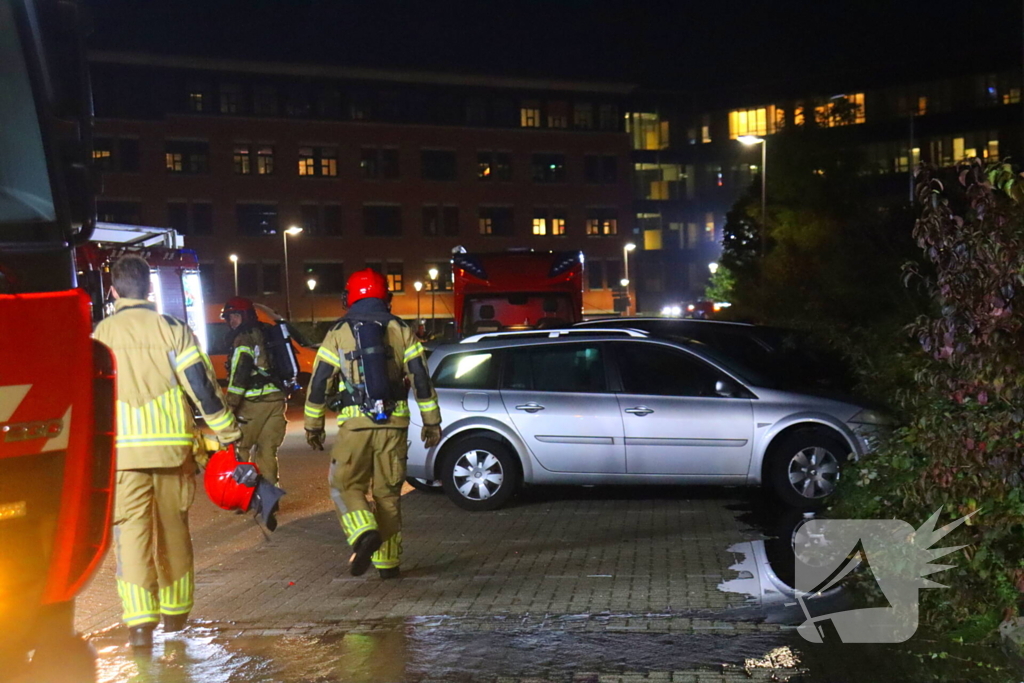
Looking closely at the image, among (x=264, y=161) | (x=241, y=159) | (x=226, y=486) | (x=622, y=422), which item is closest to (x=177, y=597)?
(x=226, y=486)

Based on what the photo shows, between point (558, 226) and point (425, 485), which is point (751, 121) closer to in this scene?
point (558, 226)

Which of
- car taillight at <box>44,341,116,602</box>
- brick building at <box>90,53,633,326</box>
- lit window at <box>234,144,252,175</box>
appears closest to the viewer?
car taillight at <box>44,341,116,602</box>

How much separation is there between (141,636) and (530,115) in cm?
6839

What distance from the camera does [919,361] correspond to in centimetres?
866

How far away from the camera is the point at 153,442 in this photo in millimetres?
6199

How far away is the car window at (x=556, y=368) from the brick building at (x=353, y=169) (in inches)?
2144

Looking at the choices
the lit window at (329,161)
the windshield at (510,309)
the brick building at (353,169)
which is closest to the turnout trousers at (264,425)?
the windshield at (510,309)

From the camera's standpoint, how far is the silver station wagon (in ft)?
34.7

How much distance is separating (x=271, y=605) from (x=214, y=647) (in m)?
0.99

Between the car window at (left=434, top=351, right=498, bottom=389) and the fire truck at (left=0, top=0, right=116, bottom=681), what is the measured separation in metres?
6.58

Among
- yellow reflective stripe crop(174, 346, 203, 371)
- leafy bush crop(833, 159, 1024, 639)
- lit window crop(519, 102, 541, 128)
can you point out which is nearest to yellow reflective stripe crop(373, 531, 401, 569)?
yellow reflective stripe crop(174, 346, 203, 371)

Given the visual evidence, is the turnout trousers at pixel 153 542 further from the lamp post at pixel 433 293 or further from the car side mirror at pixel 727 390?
the lamp post at pixel 433 293

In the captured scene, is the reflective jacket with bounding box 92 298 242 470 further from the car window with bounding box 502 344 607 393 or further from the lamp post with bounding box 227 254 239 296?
the lamp post with bounding box 227 254 239 296

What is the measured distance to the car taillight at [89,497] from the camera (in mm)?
4520
